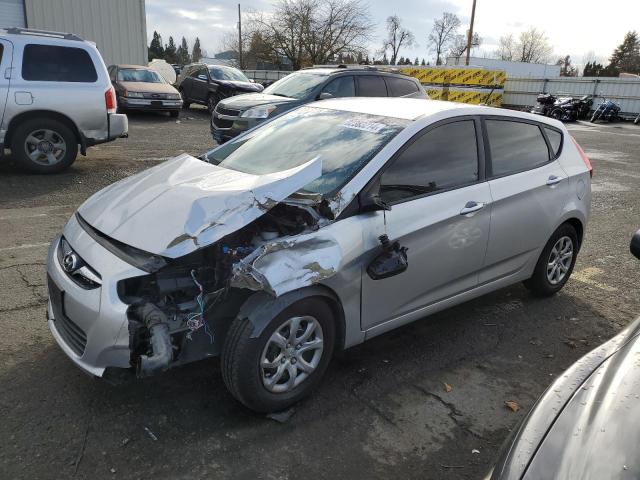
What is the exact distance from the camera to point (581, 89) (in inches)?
997

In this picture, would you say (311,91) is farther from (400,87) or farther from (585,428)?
(585,428)

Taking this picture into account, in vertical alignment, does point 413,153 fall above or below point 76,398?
above

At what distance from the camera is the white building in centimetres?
2005

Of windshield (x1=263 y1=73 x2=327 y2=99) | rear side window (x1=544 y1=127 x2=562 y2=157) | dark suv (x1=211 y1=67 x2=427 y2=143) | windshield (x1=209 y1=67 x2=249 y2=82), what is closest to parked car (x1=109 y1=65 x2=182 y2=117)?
windshield (x1=209 y1=67 x2=249 y2=82)

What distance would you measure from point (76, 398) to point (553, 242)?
3767mm

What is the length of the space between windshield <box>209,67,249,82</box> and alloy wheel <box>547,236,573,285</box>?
→ 1583 cm

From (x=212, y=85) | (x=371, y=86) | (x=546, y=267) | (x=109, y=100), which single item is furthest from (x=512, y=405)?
(x=212, y=85)

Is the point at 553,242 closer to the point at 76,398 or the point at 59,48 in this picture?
the point at 76,398

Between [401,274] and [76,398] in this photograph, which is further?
[401,274]

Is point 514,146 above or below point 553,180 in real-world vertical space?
above

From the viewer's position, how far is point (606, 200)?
8641mm

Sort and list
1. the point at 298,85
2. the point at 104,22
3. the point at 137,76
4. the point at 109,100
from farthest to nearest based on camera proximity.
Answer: the point at 104,22
the point at 137,76
the point at 298,85
the point at 109,100

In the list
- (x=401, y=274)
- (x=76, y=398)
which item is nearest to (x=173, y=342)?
(x=76, y=398)

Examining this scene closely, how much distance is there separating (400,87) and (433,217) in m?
7.64
